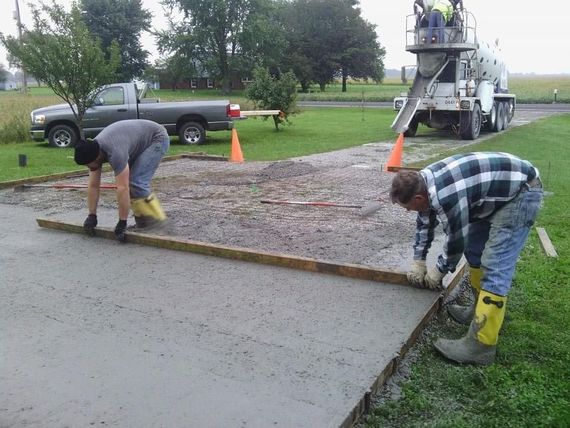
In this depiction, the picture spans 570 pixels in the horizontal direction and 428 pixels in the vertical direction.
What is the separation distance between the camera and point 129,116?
1528 centimetres

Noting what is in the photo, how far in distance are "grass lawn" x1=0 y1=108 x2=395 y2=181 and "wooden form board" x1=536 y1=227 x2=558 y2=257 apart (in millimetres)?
7386

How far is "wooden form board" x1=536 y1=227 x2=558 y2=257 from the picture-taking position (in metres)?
5.46

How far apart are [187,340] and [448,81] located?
588 inches

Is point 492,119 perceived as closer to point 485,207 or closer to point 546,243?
point 546,243

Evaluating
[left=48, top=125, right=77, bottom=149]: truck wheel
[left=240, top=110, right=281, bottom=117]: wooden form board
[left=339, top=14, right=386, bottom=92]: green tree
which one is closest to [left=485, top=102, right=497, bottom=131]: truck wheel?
[left=240, top=110, right=281, bottom=117]: wooden form board

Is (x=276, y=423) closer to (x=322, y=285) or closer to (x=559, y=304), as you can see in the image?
(x=322, y=285)

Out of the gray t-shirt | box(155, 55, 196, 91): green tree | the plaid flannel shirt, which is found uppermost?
box(155, 55, 196, 91): green tree

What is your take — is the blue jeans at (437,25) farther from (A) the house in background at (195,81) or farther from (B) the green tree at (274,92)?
(A) the house in background at (195,81)

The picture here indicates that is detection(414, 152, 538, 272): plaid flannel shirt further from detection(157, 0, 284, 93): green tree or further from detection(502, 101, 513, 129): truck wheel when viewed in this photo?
detection(157, 0, 284, 93): green tree

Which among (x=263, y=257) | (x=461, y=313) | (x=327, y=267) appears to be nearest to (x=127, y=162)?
(x=263, y=257)

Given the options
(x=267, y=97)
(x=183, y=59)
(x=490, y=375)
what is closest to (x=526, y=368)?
(x=490, y=375)

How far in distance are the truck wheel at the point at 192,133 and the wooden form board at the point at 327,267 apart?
31.7 ft

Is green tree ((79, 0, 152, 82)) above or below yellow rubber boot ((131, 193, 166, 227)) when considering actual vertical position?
above

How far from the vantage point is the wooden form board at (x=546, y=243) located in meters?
5.46
